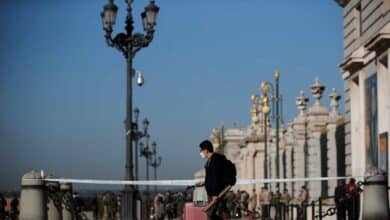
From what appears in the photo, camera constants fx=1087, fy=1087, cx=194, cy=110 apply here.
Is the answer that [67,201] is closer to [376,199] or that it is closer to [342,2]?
[376,199]

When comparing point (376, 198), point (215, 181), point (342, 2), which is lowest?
point (376, 198)

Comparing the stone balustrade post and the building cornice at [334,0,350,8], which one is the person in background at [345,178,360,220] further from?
the building cornice at [334,0,350,8]

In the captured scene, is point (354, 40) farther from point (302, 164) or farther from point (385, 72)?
point (302, 164)

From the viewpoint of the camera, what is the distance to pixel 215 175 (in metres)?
14.9

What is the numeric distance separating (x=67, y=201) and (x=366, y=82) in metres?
9.65

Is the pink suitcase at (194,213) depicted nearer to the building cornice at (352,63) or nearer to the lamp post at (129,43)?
the lamp post at (129,43)

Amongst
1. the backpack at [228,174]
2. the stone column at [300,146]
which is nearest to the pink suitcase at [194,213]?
the backpack at [228,174]

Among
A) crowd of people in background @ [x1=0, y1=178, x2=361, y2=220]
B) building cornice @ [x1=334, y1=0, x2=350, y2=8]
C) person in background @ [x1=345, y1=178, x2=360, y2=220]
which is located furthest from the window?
person in background @ [x1=345, y1=178, x2=360, y2=220]

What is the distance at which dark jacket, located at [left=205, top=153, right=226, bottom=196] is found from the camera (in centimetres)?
1490

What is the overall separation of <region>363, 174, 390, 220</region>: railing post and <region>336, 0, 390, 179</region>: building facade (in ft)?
26.6

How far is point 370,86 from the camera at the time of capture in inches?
1052

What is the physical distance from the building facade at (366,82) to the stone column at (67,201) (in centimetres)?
691

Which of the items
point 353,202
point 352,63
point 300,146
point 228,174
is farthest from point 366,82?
point 300,146

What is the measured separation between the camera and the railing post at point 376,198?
1554 cm
